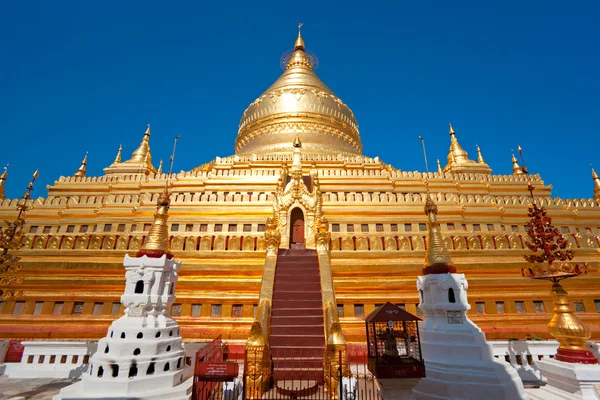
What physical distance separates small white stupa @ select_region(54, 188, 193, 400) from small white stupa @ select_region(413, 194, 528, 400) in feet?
17.9

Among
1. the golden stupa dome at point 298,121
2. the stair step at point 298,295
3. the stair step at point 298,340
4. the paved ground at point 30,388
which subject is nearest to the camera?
the paved ground at point 30,388

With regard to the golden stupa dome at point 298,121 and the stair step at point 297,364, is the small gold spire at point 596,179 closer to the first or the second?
the golden stupa dome at point 298,121

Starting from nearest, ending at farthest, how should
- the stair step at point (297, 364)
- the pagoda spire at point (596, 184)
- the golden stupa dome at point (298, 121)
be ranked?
the stair step at point (297, 364) → the pagoda spire at point (596, 184) → the golden stupa dome at point (298, 121)

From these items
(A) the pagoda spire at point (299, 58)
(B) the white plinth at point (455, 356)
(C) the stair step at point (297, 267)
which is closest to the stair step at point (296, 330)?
(B) the white plinth at point (455, 356)

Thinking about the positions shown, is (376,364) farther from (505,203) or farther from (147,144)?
(147,144)

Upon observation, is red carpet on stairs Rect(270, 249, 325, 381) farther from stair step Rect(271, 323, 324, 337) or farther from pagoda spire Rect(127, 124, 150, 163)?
pagoda spire Rect(127, 124, 150, 163)

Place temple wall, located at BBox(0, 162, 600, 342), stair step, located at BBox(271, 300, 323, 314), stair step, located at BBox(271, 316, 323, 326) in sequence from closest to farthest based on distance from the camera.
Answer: stair step, located at BBox(271, 316, 323, 326), stair step, located at BBox(271, 300, 323, 314), temple wall, located at BBox(0, 162, 600, 342)

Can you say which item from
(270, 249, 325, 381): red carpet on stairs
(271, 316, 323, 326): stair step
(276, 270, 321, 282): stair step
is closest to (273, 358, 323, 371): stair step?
(270, 249, 325, 381): red carpet on stairs

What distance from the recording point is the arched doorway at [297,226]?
1545 cm

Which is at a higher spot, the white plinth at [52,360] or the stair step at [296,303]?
the stair step at [296,303]

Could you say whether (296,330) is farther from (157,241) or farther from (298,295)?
(157,241)

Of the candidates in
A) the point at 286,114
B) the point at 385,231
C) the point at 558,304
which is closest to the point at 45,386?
the point at 558,304

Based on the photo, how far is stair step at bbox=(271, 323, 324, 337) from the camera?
8766 mm

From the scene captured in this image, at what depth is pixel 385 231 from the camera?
54.8 ft
